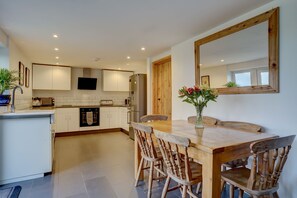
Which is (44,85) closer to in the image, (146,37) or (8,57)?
(8,57)

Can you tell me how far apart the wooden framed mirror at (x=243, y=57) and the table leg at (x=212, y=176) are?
1231mm

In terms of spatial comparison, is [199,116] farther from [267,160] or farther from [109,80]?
[109,80]

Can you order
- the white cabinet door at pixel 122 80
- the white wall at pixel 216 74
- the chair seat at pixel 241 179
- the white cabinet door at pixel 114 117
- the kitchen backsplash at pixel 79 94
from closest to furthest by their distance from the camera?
1. the chair seat at pixel 241 179
2. the white wall at pixel 216 74
3. the kitchen backsplash at pixel 79 94
4. the white cabinet door at pixel 114 117
5. the white cabinet door at pixel 122 80

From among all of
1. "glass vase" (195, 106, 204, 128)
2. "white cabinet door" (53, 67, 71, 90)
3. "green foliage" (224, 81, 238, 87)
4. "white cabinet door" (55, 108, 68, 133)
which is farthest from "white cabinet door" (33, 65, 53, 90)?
"green foliage" (224, 81, 238, 87)

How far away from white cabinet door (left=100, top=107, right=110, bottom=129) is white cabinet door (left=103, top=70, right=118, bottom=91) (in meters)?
0.82

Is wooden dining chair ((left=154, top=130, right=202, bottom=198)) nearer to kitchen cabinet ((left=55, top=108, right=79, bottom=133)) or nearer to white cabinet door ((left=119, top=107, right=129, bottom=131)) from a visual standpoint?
white cabinet door ((left=119, top=107, right=129, bottom=131))

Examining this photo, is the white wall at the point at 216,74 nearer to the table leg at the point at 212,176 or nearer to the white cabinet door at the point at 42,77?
the table leg at the point at 212,176

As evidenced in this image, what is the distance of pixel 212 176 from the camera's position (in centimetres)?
136

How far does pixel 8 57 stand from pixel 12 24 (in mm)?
742

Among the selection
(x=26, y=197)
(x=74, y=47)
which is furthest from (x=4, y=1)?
(x=26, y=197)

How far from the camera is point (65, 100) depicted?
20.1 ft

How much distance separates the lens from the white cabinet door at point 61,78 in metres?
5.64

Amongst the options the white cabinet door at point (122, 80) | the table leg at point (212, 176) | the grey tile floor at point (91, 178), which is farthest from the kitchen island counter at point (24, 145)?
the white cabinet door at point (122, 80)

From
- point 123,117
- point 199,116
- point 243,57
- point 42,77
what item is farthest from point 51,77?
point 243,57
